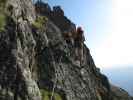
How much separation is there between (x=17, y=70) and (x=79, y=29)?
165ft

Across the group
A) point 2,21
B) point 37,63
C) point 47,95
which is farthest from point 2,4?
point 47,95

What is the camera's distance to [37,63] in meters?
87.4

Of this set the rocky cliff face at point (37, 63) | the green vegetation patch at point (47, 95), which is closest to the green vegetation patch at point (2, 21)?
the rocky cliff face at point (37, 63)

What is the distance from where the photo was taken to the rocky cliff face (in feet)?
219

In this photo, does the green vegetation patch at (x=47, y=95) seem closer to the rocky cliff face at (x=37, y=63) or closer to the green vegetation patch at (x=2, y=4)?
the rocky cliff face at (x=37, y=63)

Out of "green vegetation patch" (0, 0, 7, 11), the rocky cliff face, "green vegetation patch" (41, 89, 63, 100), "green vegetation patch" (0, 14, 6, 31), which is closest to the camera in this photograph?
the rocky cliff face

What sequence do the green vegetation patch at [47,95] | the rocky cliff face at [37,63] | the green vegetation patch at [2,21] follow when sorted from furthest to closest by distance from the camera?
1. the green vegetation patch at [47,95]
2. the green vegetation patch at [2,21]
3. the rocky cliff face at [37,63]

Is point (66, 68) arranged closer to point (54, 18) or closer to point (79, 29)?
point (79, 29)

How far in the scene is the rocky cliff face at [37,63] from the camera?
219 feet

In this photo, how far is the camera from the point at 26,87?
67.2m

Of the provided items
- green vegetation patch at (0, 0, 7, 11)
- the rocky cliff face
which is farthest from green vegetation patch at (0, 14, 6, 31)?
green vegetation patch at (0, 0, 7, 11)

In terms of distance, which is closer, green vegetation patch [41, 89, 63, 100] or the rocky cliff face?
the rocky cliff face

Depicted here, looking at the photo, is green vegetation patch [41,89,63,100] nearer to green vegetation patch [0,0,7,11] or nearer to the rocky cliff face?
the rocky cliff face

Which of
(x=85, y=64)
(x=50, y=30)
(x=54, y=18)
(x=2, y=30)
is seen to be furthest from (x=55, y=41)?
(x=54, y=18)
